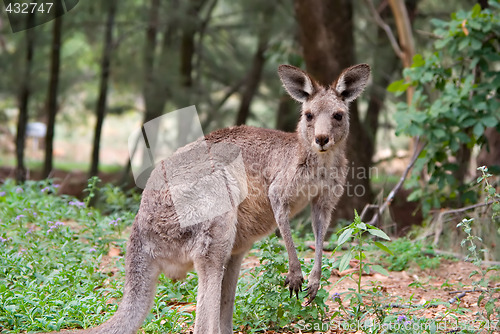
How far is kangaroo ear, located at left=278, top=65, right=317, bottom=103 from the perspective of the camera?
14.1ft

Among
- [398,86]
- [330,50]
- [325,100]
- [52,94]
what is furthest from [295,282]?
[52,94]

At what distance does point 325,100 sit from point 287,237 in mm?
1070

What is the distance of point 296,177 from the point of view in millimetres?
4137

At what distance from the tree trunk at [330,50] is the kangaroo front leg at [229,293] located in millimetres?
4561

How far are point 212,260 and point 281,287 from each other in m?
0.67

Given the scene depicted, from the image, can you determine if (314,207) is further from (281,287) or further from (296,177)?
(281,287)

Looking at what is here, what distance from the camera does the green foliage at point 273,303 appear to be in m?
3.96

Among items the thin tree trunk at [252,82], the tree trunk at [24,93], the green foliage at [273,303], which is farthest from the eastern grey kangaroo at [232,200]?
the thin tree trunk at [252,82]

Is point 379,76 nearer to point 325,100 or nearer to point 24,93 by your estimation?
point 24,93

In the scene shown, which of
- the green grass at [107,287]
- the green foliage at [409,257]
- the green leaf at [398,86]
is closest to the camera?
the green grass at [107,287]

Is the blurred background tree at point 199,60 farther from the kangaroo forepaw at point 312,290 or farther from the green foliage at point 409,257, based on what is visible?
the kangaroo forepaw at point 312,290

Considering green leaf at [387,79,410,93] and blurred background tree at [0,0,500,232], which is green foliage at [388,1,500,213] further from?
blurred background tree at [0,0,500,232]

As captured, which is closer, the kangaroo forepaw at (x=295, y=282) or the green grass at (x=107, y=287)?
the kangaroo forepaw at (x=295, y=282)

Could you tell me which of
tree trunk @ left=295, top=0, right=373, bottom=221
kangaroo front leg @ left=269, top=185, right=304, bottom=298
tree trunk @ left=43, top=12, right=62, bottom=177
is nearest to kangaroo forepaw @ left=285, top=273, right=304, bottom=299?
kangaroo front leg @ left=269, top=185, right=304, bottom=298
